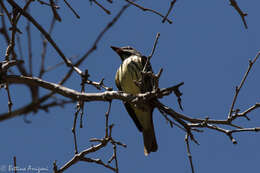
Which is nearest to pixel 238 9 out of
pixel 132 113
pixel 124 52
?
pixel 132 113

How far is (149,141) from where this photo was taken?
22.4 feet

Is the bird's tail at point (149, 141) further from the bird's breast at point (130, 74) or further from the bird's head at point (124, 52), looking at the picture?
the bird's head at point (124, 52)

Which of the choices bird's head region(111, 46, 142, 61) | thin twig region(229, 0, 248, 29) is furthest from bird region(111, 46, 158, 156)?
thin twig region(229, 0, 248, 29)

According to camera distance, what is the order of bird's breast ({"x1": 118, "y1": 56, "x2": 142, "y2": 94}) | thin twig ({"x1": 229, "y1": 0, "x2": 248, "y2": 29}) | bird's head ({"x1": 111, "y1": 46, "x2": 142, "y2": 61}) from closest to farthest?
thin twig ({"x1": 229, "y1": 0, "x2": 248, "y2": 29}) → bird's breast ({"x1": 118, "y1": 56, "x2": 142, "y2": 94}) → bird's head ({"x1": 111, "y1": 46, "x2": 142, "y2": 61})

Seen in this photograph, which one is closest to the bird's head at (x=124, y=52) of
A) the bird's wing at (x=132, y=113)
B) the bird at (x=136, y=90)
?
the bird at (x=136, y=90)

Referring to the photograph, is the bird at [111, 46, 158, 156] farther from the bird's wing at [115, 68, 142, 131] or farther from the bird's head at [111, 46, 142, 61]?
the bird's head at [111, 46, 142, 61]

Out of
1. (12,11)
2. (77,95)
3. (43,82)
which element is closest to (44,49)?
(77,95)

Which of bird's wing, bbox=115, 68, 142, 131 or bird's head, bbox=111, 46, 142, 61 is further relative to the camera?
bird's head, bbox=111, 46, 142, 61

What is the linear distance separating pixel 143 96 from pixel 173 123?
1.92ft

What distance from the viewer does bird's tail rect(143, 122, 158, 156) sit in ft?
22.0

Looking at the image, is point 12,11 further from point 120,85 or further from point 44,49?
point 120,85

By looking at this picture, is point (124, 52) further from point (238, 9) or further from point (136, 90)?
point (238, 9)

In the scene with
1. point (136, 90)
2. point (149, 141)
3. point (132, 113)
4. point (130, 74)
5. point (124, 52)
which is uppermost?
point (124, 52)

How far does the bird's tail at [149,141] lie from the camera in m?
6.72
